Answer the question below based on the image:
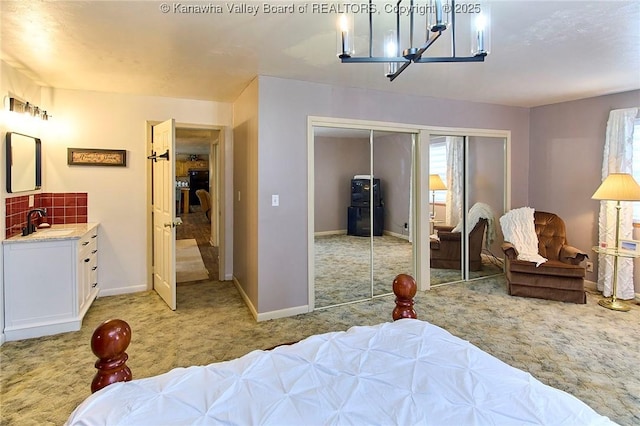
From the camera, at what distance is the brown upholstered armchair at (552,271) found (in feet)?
13.4

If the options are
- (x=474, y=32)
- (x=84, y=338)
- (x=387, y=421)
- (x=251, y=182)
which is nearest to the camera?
(x=387, y=421)

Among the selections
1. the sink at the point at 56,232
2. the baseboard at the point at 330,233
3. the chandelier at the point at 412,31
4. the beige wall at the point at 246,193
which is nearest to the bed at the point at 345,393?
the chandelier at the point at 412,31

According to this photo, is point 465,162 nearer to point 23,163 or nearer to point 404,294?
point 404,294

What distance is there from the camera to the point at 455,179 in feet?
16.1

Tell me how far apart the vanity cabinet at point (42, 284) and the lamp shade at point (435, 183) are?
401 centimetres

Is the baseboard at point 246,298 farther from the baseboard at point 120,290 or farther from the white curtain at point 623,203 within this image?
the white curtain at point 623,203

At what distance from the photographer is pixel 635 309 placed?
3920 millimetres

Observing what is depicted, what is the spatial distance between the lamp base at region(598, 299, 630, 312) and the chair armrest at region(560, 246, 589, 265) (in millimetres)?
510

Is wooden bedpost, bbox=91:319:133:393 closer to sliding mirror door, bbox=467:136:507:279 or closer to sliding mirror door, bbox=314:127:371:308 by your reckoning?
A: sliding mirror door, bbox=314:127:371:308

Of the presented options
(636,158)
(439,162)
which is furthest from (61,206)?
(636,158)

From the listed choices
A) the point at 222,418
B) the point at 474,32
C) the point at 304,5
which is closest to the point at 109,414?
the point at 222,418

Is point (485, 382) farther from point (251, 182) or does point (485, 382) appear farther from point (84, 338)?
point (84, 338)

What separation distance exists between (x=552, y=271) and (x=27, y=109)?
5.84 m

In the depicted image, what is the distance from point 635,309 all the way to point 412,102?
3.40m
